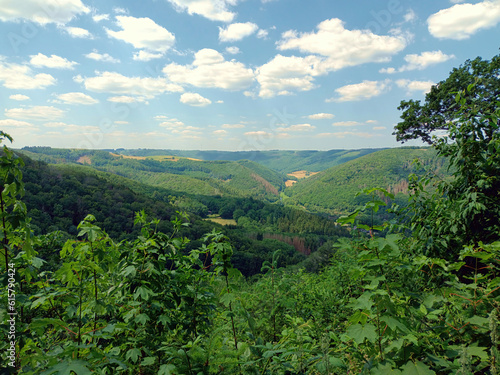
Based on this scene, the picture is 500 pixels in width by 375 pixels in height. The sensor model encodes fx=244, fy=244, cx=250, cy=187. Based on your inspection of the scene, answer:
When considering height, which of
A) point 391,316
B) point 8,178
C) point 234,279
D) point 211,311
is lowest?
point 211,311

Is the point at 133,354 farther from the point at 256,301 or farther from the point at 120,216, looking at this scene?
the point at 120,216

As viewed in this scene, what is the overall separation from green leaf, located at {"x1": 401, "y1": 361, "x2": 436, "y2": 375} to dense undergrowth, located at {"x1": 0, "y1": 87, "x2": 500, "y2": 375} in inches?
0.5

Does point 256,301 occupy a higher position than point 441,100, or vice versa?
point 441,100

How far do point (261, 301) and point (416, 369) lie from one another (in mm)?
2605

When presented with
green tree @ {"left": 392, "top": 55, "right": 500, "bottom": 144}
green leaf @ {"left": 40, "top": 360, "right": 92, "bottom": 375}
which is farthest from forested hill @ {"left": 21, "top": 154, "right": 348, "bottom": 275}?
green leaf @ {"left": 40, "top": 360, "right": 92, "bottom": 375}

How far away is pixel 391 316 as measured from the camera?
155 cm

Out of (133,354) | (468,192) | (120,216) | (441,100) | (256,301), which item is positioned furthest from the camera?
(120,216)

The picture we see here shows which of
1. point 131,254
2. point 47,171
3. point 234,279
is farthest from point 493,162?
point 47,171

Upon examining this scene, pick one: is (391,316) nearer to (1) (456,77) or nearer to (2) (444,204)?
(2) (444,204)

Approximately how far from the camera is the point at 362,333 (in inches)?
59.5

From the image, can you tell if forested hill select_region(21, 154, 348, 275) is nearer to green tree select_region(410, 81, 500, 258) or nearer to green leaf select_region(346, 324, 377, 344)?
green tree select_region(410, 81, 500, 258)

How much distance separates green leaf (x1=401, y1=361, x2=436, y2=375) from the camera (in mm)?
1441

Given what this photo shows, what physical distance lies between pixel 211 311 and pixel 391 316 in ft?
6.67

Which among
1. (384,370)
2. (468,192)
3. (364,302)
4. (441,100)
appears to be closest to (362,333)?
(364,302)
